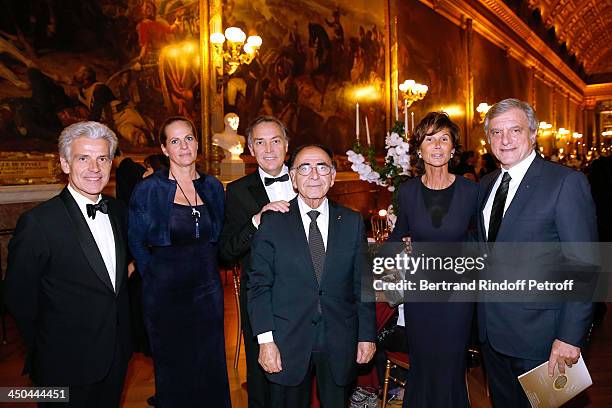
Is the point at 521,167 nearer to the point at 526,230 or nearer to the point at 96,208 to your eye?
the point at 526,230

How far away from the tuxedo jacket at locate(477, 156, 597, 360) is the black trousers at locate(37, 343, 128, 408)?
5.83 ft

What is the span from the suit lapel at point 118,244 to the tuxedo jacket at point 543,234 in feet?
5.80

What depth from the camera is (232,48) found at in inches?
278

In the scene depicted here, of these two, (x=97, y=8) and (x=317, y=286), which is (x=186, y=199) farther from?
(x=97, y=8)

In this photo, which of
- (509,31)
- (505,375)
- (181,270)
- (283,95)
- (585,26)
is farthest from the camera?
(585,26)

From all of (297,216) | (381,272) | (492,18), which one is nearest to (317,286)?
(297,216)

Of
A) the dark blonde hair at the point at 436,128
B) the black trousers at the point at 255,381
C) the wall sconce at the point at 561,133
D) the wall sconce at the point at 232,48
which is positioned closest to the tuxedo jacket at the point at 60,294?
the black trousers at the point at 255,381

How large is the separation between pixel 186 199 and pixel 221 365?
1.06 metres

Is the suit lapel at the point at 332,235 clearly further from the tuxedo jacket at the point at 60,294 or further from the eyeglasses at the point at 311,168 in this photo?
the tuxedo jacket at the point at 60,294

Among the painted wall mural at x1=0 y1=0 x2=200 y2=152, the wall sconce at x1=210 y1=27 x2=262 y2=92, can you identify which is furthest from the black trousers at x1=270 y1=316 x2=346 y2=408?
the wall sconce at x1=210 y1=27 x2=262 y2=92

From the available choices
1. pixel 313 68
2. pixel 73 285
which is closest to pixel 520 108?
pixel 73 285

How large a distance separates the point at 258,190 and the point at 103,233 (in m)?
0.90

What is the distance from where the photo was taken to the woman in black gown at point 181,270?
2.68 meters

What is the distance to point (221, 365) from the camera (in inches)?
116
